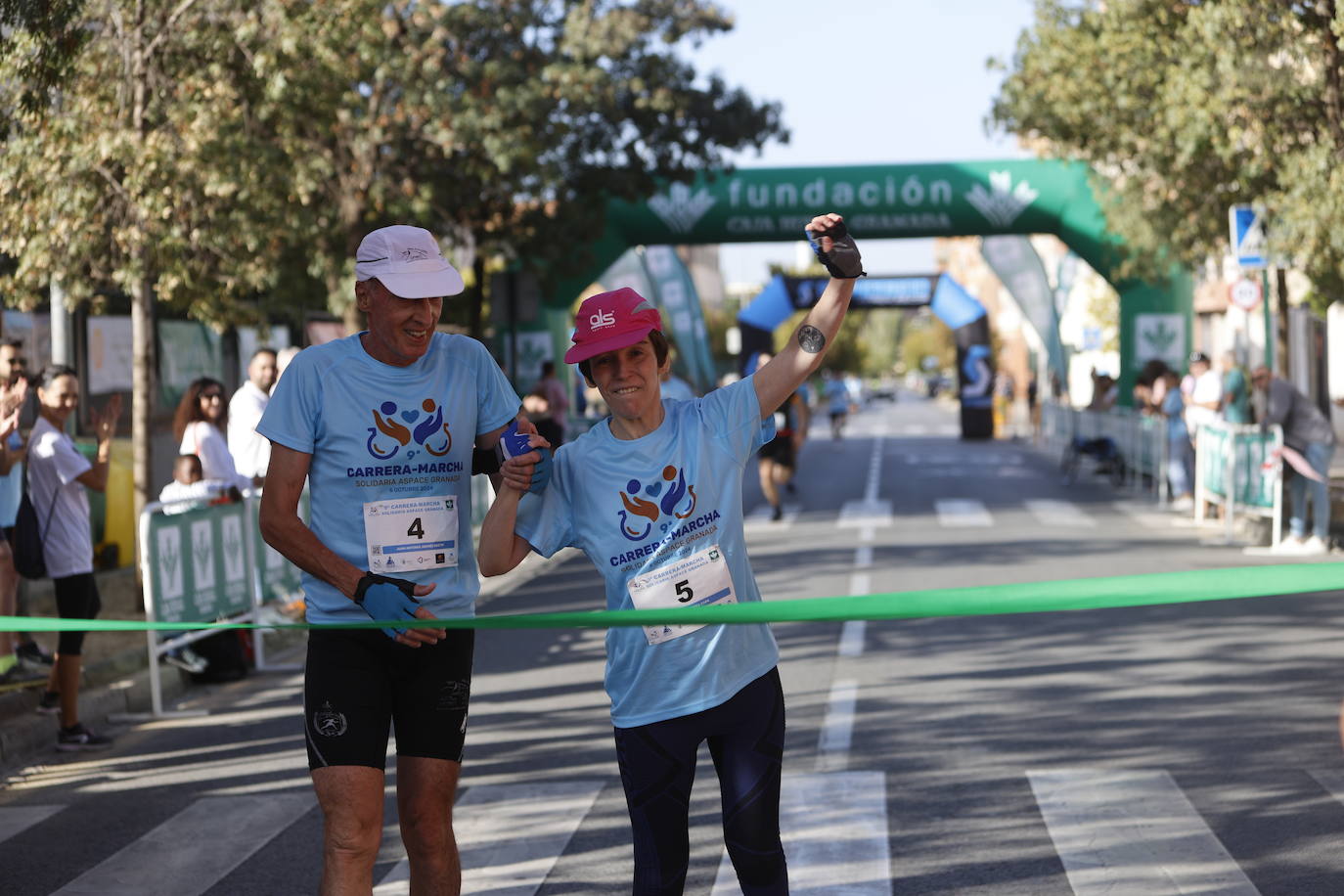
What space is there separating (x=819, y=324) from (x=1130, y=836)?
8.93 feet

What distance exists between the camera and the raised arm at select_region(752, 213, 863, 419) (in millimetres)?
3918

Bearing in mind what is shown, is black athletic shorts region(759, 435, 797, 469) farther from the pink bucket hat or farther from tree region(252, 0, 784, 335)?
the pink bucket hat

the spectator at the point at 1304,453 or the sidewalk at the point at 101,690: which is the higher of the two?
the spectator at the point at 1304,453

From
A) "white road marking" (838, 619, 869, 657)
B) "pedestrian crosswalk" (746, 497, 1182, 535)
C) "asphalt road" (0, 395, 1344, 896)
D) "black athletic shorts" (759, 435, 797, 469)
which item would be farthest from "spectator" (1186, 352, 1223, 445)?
"white road marking" (838, 619, 869, 657)

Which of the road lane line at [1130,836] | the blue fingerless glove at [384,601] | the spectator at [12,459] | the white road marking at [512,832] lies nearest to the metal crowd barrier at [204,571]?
the spectator at [12,459]

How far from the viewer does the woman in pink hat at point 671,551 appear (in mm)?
3902

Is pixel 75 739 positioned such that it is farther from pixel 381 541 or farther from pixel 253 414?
pixel 381 541

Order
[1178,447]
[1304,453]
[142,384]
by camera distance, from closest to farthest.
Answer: [142,384]
[1304,453]
[1178,447]

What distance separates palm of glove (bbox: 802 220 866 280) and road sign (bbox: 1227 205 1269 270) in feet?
45.7

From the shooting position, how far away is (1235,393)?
56.4 ft

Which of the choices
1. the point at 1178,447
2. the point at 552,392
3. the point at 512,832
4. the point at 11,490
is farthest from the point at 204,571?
the point at 552,392

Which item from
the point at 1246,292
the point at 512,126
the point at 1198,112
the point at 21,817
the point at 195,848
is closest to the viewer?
the point at 195,848

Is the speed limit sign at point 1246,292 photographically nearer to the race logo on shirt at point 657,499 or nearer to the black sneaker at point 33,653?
the black sneaker at point 33,653

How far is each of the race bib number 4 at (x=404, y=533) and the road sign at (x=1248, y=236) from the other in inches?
559
